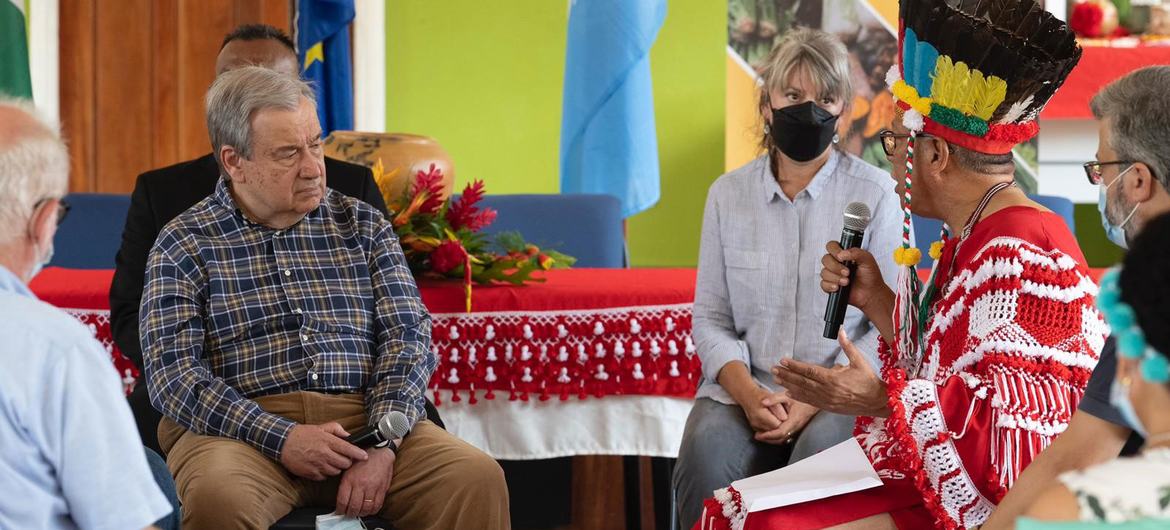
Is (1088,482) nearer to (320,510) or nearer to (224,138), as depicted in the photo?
(320,510)

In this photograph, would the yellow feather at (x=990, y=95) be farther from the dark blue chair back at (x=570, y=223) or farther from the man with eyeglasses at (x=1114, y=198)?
the dark blue chair back at (x=570, y=223)

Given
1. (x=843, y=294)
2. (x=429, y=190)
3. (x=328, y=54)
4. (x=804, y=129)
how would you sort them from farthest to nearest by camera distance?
1. (x=328, y=54)
2. (x=429, y=190)
3. (x=804, y=129)
4. (x=843, y=294)

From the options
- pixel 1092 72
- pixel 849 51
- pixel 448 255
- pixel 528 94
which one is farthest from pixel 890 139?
pixel 528 94

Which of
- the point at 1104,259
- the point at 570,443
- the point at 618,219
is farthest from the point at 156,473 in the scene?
the point at 1104,259

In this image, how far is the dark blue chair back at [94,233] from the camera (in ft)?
13.1

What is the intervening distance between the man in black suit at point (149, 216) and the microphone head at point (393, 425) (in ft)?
0.92

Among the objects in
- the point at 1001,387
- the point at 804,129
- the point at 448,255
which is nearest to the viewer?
the point at 1001,387

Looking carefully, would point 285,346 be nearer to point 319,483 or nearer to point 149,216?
point 319,483

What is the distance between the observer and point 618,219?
167 inches

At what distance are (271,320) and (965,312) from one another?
132cm

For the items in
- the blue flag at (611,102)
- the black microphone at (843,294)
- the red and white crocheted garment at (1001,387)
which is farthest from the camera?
the blue flag at (611,102)

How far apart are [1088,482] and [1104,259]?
5.81 m

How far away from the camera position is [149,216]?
2812 millimetres

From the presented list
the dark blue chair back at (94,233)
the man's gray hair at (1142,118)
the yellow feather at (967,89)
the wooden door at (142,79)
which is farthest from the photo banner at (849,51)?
the man's gray hair at (1142,118)
